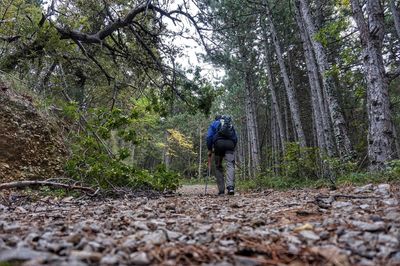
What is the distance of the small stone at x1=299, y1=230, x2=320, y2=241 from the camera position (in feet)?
7.73

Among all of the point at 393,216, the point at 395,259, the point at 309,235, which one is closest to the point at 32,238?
the point at 309,235

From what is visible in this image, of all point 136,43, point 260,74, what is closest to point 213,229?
point 136,43

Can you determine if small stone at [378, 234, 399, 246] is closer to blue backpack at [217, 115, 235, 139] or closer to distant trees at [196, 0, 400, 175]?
distant trees at [196, 0, 400, 175]

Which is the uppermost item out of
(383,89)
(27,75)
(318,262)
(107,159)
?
(27,75)

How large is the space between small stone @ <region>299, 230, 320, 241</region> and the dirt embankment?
603 centimetres

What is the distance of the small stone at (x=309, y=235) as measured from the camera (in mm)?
2357

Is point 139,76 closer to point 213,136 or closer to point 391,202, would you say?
point 213,136

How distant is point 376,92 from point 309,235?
599cm

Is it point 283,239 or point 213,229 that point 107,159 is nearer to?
point 213,229

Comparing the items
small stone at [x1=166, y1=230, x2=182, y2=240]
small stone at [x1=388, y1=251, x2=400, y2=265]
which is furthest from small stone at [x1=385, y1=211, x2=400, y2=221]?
small stone at [x1=166, y1=230, x2=182, y2=240]

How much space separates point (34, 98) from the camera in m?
8.34

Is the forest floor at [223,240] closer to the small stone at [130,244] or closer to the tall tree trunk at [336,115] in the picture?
the small stone at [130,244]

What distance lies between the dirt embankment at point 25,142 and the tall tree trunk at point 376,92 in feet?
23.3

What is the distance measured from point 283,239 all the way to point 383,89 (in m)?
6.24
